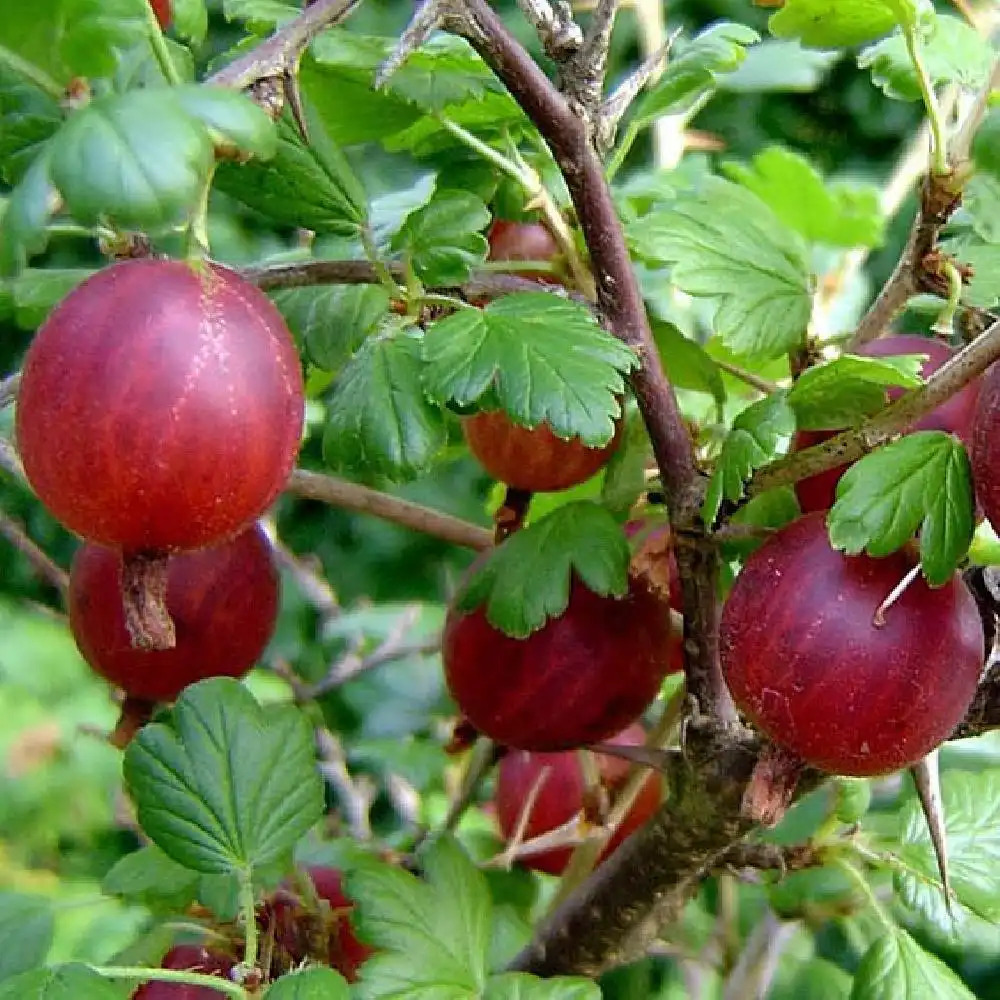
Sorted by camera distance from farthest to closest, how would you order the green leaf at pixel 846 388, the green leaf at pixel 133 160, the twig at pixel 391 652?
the twig at pixel 391 652
the green leaf at pixel 846 388
the green leaf at pixel 133 160

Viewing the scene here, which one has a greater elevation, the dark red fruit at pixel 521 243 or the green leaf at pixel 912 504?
the green leaf at pixel 912 504

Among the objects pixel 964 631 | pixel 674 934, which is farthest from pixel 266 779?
pixel 674 934

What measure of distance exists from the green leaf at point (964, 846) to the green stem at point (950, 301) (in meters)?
0.27

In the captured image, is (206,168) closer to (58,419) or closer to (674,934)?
(58,419)

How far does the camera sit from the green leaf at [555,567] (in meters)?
0.58

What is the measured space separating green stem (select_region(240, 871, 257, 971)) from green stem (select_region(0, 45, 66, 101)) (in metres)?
0.30

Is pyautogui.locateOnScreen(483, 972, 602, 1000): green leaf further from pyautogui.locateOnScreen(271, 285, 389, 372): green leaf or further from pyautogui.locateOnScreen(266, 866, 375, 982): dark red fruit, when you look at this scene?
pyautogui.locateOnScreen(271, 285, 389, 372): green leaf

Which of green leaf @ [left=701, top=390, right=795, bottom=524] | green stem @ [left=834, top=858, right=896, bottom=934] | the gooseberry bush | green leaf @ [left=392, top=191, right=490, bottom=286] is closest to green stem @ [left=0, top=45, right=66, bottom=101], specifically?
the gooseberry bush

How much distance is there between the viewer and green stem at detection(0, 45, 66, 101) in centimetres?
41

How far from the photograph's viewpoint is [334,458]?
0.52m

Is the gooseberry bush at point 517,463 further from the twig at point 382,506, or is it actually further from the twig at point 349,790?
the twig at point 349,790

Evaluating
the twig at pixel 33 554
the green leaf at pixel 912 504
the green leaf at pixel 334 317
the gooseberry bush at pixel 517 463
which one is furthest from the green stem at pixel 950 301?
the twig at pixel 33 554

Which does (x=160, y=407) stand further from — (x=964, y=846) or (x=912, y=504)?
(x=964, y=846)

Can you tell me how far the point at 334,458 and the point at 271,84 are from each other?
6.6 inches
